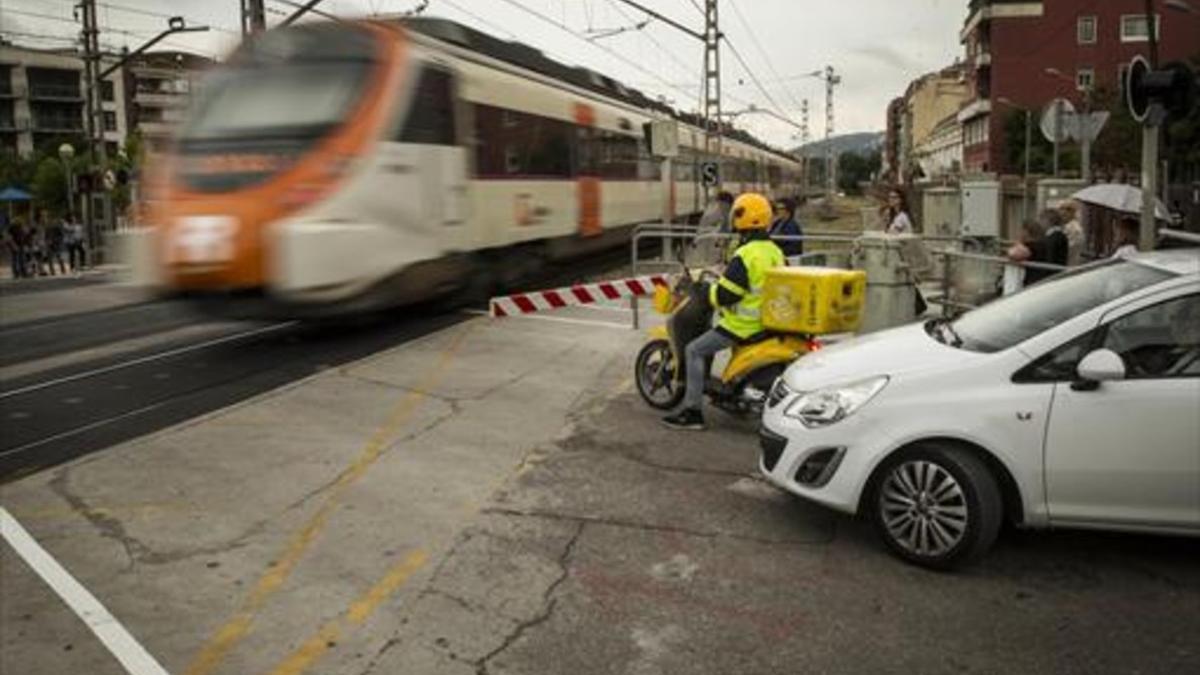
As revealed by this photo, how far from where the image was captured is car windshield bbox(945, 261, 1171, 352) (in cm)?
578

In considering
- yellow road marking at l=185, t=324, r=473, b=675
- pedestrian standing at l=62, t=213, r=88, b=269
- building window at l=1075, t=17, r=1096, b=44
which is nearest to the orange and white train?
yellow road marking at l=185, t=324, r=473, b=675

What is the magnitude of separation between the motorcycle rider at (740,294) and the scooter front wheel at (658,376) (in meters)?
0.55

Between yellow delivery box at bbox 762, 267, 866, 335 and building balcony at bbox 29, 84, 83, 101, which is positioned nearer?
yellow delivery box at bbox 762, 267, 866, 335

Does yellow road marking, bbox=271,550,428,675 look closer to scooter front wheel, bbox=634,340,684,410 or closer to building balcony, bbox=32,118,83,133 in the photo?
scooter front wheel, bbox=634,340,684,410

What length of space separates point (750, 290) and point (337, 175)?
4992 millimetres

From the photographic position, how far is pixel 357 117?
11258 millimetres

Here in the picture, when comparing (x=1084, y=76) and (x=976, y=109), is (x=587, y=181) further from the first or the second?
(x=976, y=109)

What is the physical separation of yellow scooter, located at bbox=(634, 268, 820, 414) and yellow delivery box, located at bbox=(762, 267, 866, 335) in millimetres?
146

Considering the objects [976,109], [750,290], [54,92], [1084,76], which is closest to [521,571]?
[750,290]

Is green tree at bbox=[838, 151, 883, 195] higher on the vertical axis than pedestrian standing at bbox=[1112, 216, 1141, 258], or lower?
higher

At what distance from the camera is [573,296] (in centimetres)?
1200

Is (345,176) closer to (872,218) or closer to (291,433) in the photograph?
(291,433)

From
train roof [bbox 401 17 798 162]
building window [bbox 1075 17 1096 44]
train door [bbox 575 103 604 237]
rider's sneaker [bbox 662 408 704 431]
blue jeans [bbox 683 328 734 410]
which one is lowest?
rider's sneaker [bbox 662 408 704 431]

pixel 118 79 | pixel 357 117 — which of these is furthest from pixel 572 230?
pixel 118 79
